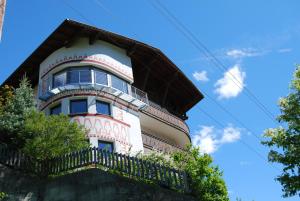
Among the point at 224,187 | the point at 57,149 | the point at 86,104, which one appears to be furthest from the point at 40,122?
the point at 224,187

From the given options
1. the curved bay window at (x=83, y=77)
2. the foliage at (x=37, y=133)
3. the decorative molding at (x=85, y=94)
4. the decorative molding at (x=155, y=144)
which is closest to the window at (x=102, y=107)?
the decorative molding at (x=85, y=94)

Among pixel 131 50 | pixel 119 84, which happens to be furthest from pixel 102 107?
pixel 131 50

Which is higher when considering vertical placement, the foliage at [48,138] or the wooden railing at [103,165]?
the foliage at [48,138]

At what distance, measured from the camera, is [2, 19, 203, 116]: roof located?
27.8 meters

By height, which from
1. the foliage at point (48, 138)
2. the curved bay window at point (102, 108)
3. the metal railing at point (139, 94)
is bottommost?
the foliage at point (48, 138)

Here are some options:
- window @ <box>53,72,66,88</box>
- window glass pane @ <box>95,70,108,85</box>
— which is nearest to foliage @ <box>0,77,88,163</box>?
window @ <box>53,72,66,88</box>

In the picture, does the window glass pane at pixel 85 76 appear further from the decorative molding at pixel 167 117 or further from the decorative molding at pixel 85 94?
the decorative molding at pixel 167 117

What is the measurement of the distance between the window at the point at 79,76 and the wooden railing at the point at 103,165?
9882 millimetres

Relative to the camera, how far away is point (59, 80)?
87.8 feet

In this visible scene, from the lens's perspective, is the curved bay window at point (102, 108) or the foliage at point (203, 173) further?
the curved bay window at point (102, 108)

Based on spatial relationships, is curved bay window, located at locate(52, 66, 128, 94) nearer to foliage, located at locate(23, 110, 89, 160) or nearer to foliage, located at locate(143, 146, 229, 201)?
foliage, located at locate(143, 146, 229, 201)

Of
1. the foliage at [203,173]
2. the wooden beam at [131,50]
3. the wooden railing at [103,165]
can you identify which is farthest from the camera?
the wooden beam at [131,50]

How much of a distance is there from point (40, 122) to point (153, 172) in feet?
17.3

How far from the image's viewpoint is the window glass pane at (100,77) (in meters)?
26.5
